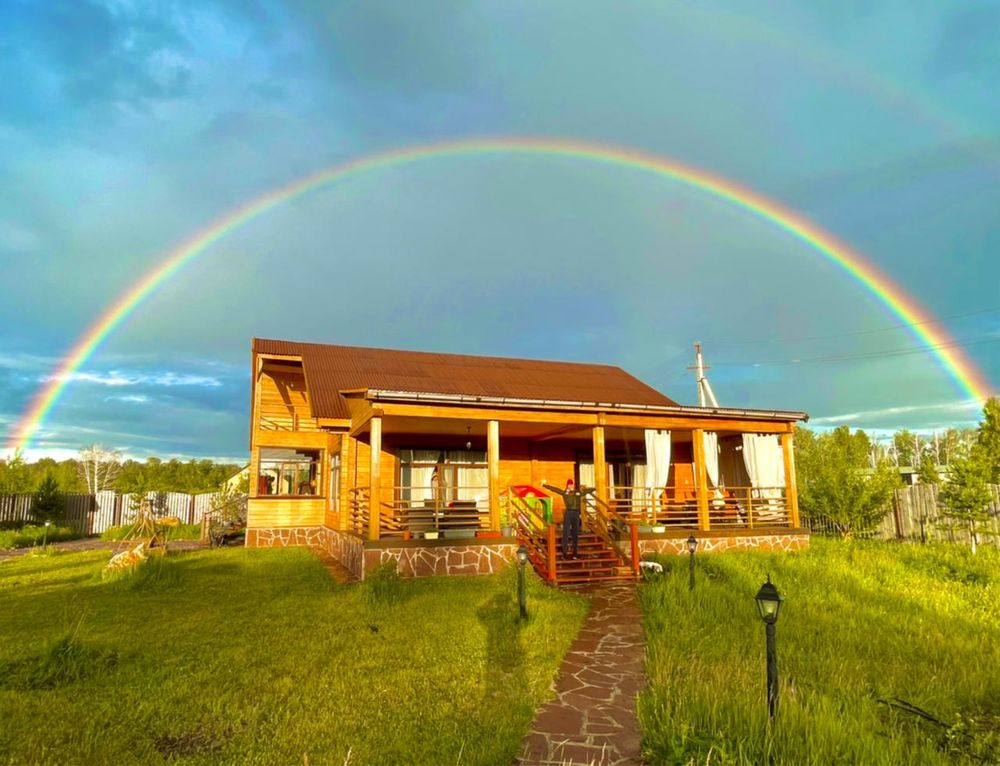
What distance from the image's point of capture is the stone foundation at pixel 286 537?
18703 millimetres

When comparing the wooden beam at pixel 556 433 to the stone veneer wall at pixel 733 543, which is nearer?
the stone veneer wall at pixel 733 543

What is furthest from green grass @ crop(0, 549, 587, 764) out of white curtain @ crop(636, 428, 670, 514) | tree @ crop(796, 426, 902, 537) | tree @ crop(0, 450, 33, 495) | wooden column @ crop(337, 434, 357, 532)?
tree @ crop(0, 450, 33, 495)


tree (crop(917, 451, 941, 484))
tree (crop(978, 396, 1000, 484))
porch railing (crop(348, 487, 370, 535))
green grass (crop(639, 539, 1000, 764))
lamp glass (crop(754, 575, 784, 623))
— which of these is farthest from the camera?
tree (crop(978, 396, 1000, 484))

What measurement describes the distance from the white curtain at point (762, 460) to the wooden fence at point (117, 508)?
68.7 ft

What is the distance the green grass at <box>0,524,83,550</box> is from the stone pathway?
18.9m

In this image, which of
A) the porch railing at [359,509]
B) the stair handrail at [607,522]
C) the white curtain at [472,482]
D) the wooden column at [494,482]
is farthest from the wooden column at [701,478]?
the porch railing at [359,509]

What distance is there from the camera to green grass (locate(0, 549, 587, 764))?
4.71 metres

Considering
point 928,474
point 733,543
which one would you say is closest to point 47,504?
point 733,543

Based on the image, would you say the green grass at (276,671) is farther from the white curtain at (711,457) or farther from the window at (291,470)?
the window at (291,470)

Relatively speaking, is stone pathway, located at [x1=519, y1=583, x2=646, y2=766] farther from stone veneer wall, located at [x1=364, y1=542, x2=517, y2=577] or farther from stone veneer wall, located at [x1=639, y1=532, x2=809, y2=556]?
stone veneer wall, located at [x1=639, y1=532, x2=809, y2=556]

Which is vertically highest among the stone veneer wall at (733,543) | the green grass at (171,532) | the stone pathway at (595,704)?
the stone veneer wall at (733,543)

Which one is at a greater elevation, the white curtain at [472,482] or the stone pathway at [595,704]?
the white curtain at [472,482]

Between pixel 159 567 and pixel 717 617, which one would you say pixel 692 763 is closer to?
pixel 717 617

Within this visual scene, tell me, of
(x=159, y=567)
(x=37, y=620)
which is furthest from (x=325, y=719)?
(x=159, y=567)
